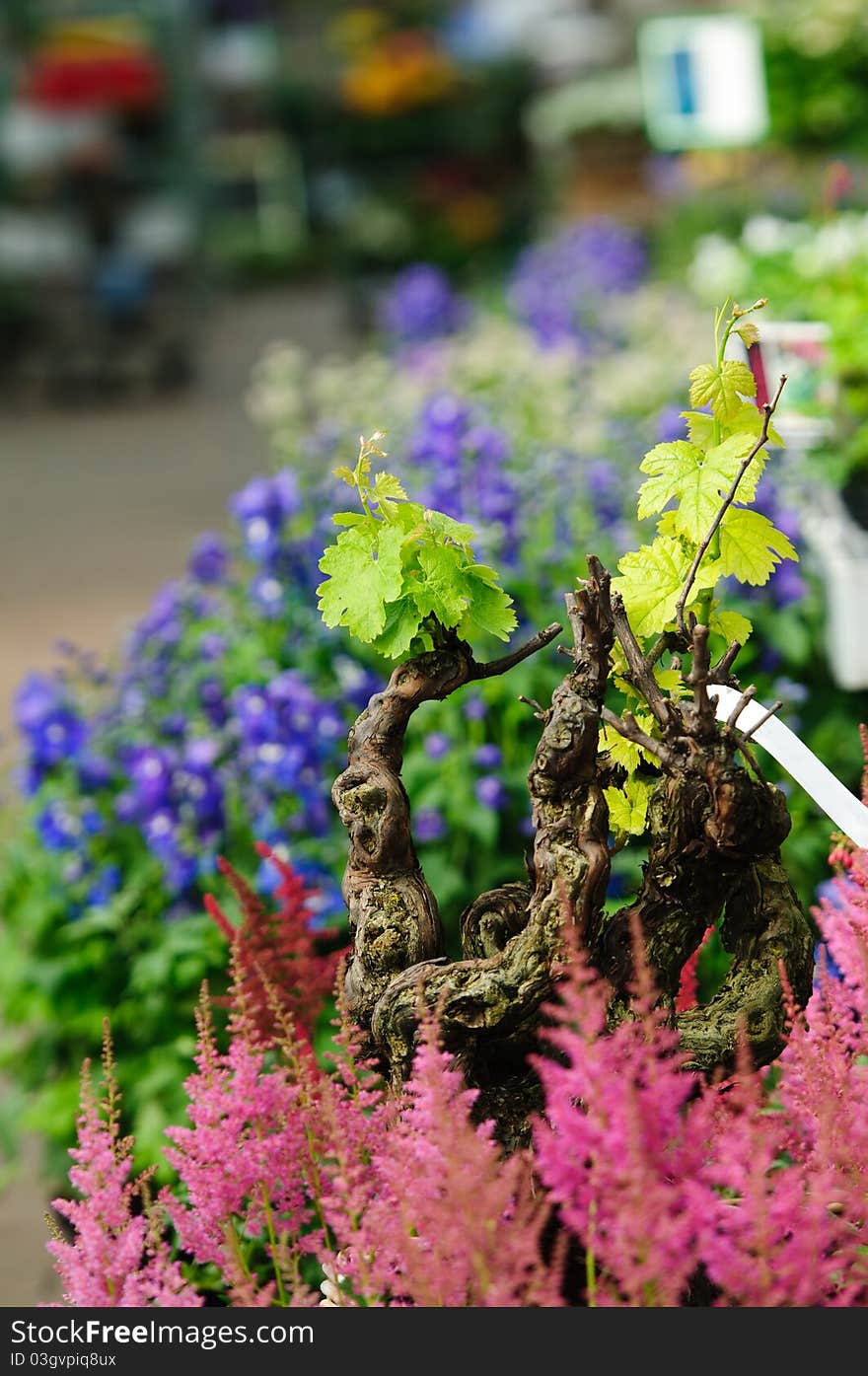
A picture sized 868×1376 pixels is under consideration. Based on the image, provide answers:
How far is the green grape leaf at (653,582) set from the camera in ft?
4.78

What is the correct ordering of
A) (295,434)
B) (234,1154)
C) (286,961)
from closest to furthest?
(234,1154) < (286,961) < (295,434)

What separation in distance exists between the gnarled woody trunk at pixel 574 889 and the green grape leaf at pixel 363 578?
9cm

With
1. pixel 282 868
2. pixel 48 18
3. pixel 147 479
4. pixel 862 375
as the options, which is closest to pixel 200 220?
pixel 48 18

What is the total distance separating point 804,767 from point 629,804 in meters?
0.16

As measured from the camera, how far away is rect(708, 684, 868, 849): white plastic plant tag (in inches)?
56.5

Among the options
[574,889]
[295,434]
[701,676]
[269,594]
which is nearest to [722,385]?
[701,676]

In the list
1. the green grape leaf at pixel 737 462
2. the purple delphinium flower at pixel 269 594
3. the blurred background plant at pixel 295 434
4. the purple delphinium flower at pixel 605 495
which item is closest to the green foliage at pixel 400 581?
the green grape leaf at pixel 737 462

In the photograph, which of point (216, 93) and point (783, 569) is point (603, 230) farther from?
point (216, 93)

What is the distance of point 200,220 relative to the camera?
616 inches

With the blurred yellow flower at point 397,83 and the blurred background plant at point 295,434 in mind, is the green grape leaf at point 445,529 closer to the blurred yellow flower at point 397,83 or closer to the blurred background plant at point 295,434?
the blurred background plant at point 295,434

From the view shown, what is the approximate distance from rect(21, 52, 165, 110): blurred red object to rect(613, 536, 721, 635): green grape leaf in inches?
592

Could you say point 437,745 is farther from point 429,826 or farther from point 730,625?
point 730,625

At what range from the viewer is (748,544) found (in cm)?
144

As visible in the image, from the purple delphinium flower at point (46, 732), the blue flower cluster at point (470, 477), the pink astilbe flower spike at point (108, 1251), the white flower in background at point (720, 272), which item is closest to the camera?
the pink astilbe flower spike at point (108, 1251)
